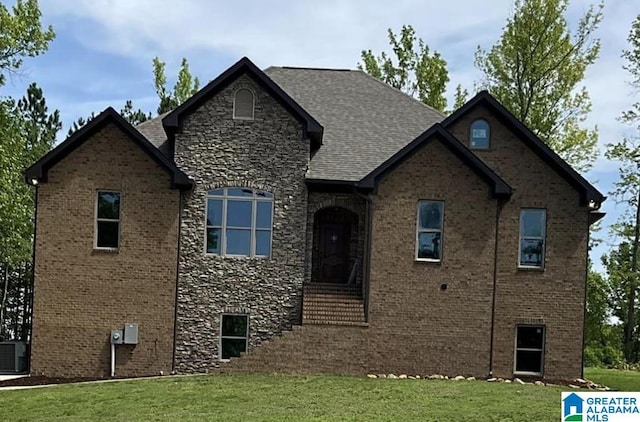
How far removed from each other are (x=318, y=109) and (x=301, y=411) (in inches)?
474

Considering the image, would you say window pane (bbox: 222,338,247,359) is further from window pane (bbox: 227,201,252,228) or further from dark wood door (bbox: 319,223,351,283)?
window pane (bbox: 227,201,252,228)

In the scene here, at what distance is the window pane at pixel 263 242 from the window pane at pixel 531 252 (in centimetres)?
641

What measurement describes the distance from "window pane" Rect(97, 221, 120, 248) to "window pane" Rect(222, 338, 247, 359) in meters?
3.70

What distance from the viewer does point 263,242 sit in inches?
801

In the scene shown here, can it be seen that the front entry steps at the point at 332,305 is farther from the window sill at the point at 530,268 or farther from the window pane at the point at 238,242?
the window sill at the point at 530,268

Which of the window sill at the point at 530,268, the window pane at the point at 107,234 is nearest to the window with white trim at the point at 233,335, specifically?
the window pane at the point at 107,234

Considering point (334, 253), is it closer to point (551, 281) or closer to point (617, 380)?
point (551, 281)

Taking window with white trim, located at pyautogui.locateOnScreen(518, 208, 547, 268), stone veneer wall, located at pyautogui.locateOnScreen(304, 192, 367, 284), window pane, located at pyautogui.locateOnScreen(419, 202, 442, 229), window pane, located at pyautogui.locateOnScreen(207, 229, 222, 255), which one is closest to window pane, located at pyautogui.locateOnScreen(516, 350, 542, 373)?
window with white trim, located at pyautogui.locateOnScreen(518, 208, 547, 268)

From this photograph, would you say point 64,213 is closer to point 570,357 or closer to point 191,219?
point 191,219

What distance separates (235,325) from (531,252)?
7735mm

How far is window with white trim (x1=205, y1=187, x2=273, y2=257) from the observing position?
66.4ft

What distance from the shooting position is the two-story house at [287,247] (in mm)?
19359

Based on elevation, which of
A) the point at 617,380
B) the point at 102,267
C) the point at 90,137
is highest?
the point at 90,137

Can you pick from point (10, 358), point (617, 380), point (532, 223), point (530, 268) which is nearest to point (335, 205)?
point (532, 223)
